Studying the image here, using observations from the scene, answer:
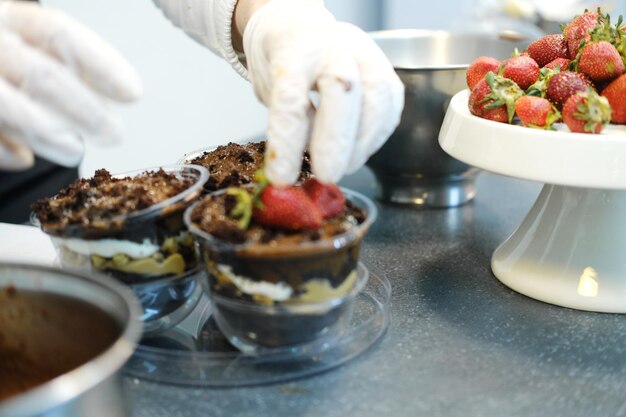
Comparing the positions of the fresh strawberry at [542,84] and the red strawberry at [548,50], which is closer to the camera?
the fresh strawberry at [542,84]

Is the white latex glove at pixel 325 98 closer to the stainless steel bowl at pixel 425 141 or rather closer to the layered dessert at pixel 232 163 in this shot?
the layered dessert at pixel 232 163

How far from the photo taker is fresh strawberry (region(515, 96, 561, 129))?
3.02 ft

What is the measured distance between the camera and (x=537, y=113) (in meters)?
0.92

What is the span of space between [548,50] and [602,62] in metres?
0.13

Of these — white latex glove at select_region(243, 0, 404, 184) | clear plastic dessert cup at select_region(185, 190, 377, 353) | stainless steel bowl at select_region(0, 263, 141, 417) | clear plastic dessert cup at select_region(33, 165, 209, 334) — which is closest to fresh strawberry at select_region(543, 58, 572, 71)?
white latex glove at select_region(243, 0, 404, 184)

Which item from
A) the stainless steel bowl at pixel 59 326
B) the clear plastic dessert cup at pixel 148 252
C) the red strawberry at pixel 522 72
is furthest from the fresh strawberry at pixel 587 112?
the stainless steel bowl at pixel 59 326

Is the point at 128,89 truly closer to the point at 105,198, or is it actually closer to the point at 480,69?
the point at 105,198

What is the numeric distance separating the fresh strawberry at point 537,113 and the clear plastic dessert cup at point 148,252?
409 mm

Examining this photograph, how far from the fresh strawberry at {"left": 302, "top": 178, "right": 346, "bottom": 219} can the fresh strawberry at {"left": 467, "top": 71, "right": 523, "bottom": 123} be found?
0.26 meters

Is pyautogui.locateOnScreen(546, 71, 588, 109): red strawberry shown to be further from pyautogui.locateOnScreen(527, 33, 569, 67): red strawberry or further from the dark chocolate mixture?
the dark chocolate mixture

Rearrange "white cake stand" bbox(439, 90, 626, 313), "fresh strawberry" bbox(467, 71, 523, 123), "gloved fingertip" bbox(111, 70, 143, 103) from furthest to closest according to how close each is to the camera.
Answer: "fresh strawberry" bbox(467, 71, 523, 123) → "white cake stand" bbox(439, 90, 626, 313) → "gloved fingertip" bbox(111, 70, 143, 103)

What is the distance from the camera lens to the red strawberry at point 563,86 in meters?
0.94

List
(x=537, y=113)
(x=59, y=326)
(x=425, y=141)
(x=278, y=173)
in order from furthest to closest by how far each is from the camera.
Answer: (x=425, y=141), (x=537, y=113), (x=278, y=173), (x=59, y=326)

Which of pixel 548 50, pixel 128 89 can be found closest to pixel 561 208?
pixel 548 50
